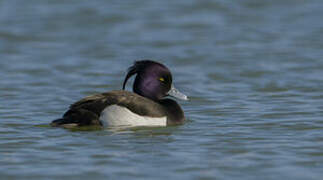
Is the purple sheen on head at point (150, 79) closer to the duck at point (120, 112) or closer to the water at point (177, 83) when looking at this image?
the duck at point (120, 112)

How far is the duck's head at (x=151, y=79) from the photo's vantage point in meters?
10.4

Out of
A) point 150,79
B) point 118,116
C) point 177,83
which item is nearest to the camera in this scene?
point 118,116

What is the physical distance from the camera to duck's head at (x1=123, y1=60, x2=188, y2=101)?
34.2 ft

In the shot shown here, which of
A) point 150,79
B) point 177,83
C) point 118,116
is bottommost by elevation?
point 118,116

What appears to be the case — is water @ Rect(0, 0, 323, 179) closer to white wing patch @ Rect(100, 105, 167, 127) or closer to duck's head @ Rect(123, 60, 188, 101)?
white wing patch @ Rect(100, 105, 167, 127)

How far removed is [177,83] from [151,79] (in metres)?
3.09

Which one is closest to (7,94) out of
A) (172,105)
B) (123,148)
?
Result: (172,105)

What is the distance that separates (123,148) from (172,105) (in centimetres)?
167

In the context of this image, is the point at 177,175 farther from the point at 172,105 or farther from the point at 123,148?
the point at 172,105

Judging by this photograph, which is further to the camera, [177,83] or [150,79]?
[177,83]

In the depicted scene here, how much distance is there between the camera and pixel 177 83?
13.5 metres

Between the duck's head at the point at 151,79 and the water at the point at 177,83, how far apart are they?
1.87 ft

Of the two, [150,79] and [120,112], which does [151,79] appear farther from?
[120,112]

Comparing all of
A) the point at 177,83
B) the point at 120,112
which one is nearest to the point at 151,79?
the point at 120,112
